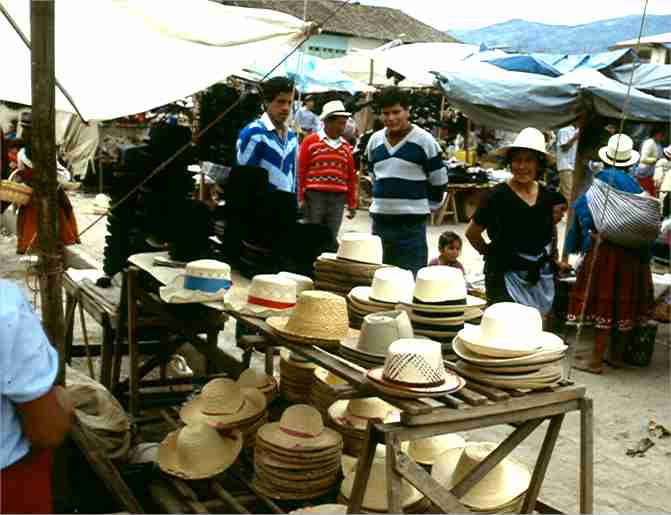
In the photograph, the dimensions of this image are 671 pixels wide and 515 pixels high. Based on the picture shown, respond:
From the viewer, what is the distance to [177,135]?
5.51 meters

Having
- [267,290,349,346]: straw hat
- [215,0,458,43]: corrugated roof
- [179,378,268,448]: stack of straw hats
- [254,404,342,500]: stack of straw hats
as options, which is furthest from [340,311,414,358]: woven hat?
[215,0,458,43]: corrugated roof

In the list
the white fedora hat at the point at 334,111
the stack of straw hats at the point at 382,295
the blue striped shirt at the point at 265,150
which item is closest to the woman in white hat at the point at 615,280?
A: the white fedora hat at the point at 334,111

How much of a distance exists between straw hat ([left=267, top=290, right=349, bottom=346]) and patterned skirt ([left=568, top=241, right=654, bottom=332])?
3536mm

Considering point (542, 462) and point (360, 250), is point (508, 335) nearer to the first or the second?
point (542, 462)

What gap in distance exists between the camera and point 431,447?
157 inches

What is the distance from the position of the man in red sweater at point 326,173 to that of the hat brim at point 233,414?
10.6 ft

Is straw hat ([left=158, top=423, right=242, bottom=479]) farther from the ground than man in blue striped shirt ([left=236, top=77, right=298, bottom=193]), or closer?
closer

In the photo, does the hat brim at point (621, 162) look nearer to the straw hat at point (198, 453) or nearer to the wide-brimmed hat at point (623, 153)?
the wide-brimmed hat at point (623, 153)

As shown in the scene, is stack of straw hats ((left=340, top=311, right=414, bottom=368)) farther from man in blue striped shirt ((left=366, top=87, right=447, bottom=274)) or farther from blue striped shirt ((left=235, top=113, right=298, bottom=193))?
man in blue striped shirt ((left=366, top=87, right=447, bottom=274))

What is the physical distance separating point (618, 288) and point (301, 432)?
11.4ft

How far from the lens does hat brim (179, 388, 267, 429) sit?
4.27 m

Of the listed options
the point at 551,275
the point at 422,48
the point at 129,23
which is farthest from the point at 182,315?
the point at 422,48

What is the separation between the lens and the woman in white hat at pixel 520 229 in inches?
207

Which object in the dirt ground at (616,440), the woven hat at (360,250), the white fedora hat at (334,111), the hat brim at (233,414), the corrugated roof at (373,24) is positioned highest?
the corrugated roof at (373,24)
